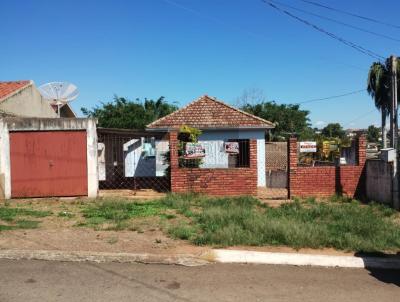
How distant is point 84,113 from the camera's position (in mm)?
42750

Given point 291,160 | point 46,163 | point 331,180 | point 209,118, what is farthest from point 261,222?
point 209,118

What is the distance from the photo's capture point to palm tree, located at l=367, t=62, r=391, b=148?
76.0 ft

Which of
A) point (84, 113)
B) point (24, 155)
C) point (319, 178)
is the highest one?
point (84, 113)

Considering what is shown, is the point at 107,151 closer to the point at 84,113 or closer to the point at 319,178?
the point at 319,178

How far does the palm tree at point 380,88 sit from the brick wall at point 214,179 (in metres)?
11.2

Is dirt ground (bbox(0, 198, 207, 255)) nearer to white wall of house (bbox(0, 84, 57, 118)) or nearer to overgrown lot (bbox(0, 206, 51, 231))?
overgrown lot (bbox(0, 206, 51, 231))

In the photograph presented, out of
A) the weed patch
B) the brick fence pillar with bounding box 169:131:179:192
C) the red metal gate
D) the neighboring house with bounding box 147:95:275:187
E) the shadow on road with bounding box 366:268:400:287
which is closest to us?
the shadow on road with bounding box 366:268:400:287

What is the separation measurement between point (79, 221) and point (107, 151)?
407 inches

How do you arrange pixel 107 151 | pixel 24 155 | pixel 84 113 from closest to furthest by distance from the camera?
pixel 24 155 → pixel 107 151 → pixel 84 113

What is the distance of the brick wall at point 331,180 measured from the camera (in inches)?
563

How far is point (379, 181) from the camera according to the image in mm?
13500

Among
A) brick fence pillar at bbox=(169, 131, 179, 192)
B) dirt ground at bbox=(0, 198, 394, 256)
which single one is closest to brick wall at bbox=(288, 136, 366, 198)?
brick fence pillar at bbox=(169, 131, 179, 192)

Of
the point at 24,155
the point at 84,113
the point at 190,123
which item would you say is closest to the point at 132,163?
the point at 190,123

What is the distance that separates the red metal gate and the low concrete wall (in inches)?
352
